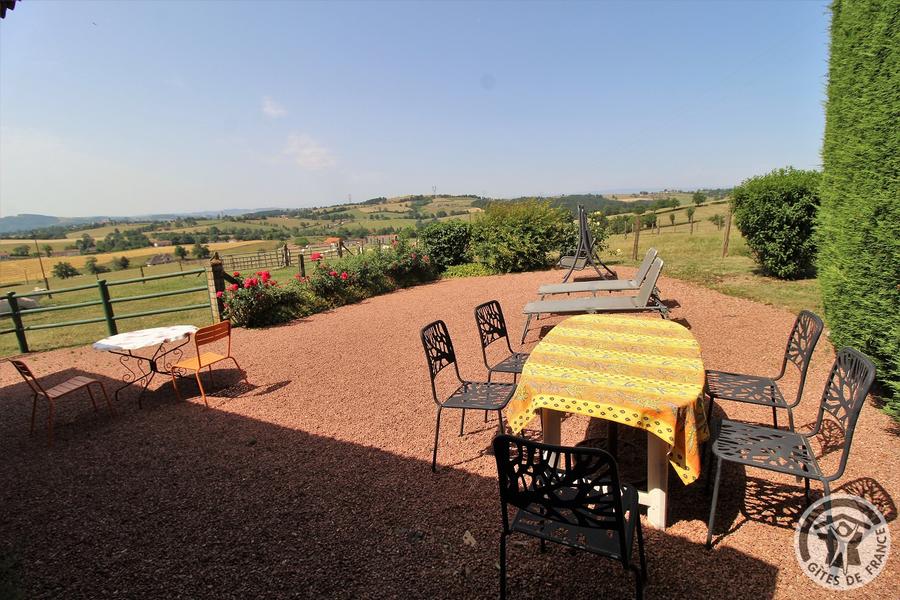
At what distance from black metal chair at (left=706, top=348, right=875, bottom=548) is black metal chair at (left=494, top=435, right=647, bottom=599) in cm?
71

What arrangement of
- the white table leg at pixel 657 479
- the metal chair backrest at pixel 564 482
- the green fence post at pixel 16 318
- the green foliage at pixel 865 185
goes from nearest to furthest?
the metal chair backrest at pixel 564 482, the white table leg at pixel 657 479, the green foliage at pixel 865 185, the green fence post at pixel 16 318

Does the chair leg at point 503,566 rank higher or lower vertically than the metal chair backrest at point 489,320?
lower

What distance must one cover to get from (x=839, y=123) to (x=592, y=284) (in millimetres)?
3145

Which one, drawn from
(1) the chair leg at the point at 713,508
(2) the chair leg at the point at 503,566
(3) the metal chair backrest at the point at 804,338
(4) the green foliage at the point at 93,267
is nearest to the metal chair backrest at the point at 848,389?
(3) the metal chair backrest at the point at 804,338

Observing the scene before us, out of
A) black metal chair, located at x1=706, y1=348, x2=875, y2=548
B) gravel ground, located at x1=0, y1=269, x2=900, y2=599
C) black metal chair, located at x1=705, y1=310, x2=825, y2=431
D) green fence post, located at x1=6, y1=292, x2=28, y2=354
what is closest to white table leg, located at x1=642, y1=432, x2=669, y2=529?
gravel ground, located at x1=0, y1=269, x2=900, y2=599

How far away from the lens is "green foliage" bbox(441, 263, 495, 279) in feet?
40.0

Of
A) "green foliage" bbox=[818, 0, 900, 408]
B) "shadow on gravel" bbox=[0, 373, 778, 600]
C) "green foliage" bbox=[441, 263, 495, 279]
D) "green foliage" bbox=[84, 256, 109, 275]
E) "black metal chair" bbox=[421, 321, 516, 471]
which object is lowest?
"green foliage" bbox=[84, 256, 109, 275]

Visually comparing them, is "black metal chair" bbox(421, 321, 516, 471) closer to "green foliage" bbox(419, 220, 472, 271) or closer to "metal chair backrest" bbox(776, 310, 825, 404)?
"metal chair backrest" bbox(776, 310, 825, 404)

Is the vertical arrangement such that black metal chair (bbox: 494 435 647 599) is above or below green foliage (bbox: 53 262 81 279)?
above

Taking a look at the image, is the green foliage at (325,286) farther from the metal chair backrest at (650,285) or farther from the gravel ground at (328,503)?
the metal chair backrest at (650,285)

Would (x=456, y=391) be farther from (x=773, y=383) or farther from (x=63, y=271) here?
(x=63, y=271)

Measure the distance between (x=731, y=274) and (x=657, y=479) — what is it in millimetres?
8399

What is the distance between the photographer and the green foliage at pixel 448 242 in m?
12.8

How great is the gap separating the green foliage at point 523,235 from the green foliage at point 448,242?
840 mm
